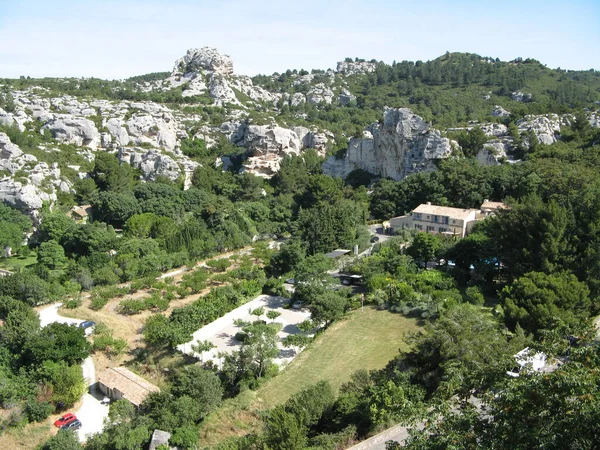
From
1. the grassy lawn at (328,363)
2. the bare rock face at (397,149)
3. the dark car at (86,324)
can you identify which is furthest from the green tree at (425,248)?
the dark car at (86,324)

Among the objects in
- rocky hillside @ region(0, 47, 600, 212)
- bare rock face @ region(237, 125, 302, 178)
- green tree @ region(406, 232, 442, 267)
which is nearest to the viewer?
green tree @ region(406, 232, 442, 267)

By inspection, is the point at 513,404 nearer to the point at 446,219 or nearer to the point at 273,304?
the point at 273,304

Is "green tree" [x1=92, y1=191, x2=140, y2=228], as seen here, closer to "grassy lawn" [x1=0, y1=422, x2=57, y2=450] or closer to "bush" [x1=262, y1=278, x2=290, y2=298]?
"bush" [x1=262, y1=278, x2=290, y2=298]

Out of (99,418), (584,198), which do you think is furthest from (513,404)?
(584,198)

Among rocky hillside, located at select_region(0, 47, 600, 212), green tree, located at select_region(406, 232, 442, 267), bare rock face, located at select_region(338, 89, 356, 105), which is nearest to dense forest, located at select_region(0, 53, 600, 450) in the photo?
green tree, located at select_region(406, 232, 442, 267)

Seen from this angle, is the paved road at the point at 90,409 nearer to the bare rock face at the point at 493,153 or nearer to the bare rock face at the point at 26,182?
the bare rock face at the point at 26,182
